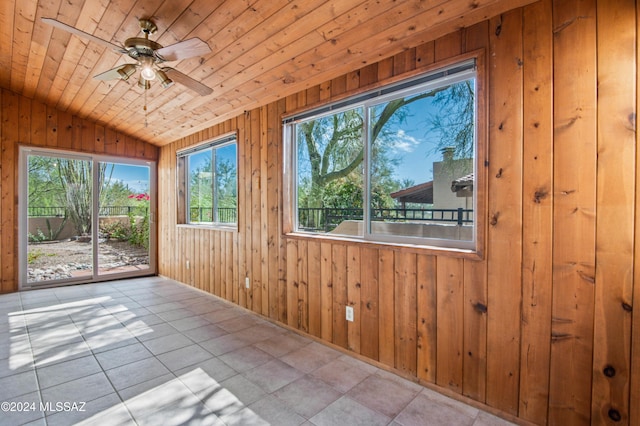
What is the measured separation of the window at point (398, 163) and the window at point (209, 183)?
1.28 m

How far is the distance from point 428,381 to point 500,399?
1.46 ft

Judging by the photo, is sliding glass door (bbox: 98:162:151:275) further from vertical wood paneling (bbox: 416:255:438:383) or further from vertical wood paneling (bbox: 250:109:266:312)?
vertical wood paneling (bbox: 416:255:438:383)

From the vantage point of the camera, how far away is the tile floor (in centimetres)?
180

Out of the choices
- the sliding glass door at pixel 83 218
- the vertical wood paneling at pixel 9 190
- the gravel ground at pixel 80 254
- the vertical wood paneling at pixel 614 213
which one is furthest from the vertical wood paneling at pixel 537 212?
the vertical wood paneling at pixel 9 190

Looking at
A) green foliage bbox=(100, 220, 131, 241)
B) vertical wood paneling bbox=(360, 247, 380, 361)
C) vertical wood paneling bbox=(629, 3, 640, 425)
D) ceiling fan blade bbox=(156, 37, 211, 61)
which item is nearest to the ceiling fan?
ceiling fan blade bbox=(156, 37, 211, 61)

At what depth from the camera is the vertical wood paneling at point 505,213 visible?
176cm

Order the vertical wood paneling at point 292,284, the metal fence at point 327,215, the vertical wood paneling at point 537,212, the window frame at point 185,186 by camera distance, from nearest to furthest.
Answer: the vertical wood paneling at point 537,212 → the metal fence at point 327,215 → the vertical wood paneling at point 292,284 → the window frame at point 185,186

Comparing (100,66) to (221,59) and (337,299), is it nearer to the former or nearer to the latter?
(221,59)

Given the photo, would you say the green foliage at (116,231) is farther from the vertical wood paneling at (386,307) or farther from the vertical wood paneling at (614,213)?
the vertical wood paneling at (614,213)

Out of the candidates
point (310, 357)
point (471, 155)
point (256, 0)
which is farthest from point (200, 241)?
point (471, 155)

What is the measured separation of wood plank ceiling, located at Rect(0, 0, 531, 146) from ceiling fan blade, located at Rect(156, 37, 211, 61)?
0.30 meters

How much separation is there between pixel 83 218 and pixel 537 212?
5984 mm

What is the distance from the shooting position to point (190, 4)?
201 cm

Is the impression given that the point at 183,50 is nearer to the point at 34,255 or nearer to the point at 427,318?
the point at 427,318
